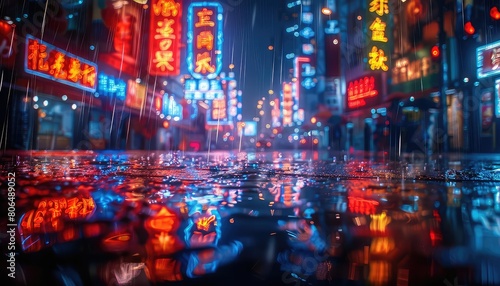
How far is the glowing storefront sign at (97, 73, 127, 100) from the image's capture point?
22.7 meters

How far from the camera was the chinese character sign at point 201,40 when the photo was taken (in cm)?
2239

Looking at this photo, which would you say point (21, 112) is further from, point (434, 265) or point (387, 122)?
point (387, 122)

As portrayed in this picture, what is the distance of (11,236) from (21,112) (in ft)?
61.1

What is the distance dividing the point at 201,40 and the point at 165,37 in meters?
2.09

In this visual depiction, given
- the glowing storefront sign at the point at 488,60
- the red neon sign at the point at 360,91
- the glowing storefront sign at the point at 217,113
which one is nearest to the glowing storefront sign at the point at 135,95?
the glowing storefront sign at the point at 217,113

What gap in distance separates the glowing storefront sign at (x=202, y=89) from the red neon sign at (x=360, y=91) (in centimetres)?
1033

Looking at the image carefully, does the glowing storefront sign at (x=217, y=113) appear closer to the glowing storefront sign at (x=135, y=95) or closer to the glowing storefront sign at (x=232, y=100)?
the glowing storefront sign at (x=232, y=100)

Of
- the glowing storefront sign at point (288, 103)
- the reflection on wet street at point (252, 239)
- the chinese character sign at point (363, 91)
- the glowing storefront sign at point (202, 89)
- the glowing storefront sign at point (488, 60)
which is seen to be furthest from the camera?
the glowing storefront sign at point (288, 103)

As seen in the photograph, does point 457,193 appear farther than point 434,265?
Yes

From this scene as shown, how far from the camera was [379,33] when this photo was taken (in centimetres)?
2348

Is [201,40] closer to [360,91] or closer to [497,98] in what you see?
[360,91]

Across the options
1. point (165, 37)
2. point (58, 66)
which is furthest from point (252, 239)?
point (165, 37)

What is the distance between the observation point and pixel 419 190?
402 centimetres

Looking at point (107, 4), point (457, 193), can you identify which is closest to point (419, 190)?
point (457, 193)
